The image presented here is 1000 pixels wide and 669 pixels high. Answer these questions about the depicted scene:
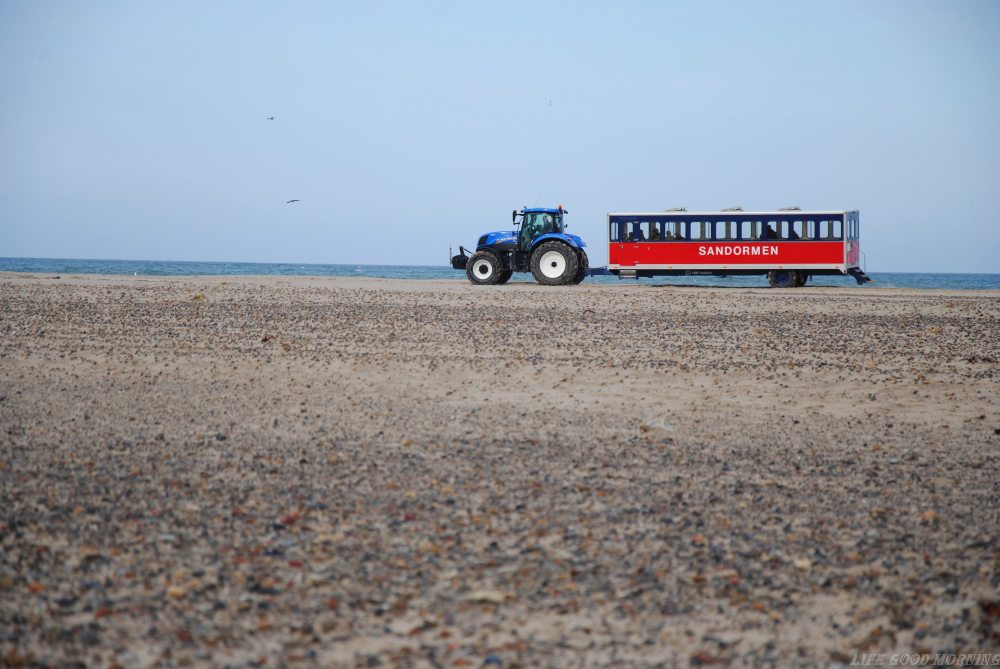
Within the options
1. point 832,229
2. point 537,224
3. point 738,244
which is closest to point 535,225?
point 537,224

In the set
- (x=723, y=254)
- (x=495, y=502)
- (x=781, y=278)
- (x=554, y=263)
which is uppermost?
(x=723, y=254)

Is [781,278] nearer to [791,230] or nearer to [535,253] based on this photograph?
[791,230]

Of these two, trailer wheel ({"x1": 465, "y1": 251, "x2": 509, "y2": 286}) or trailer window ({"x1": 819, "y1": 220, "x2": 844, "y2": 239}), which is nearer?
trailer window ({"x1": 819, "y1": 220, "x2": 844, "y2": 239})

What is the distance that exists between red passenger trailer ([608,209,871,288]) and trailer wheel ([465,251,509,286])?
14.7ft

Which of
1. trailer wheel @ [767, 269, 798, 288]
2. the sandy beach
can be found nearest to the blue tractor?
trailer wheel @ [767, 269, 798, 288]

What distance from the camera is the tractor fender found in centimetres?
3375

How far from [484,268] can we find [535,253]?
2.01 meters

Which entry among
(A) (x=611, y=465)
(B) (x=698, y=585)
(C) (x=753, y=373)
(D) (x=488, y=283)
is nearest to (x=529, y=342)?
(C) (x=753, y=373)

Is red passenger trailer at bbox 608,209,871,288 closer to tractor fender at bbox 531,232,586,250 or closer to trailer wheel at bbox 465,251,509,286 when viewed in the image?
tractor fender at bbox 531,232,586,250

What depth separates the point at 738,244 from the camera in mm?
34188

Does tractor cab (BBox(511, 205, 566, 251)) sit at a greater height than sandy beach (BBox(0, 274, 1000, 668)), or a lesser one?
greater

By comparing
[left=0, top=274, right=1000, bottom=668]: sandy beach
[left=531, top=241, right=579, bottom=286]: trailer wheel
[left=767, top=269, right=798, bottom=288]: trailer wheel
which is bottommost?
[left=0, top=274, right=1000, bottom=668]: sandy beach

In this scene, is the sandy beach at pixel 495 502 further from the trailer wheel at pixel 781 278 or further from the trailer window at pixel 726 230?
the trailer wheel at pixel 781 278

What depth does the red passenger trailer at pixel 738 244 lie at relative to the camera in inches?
1319
